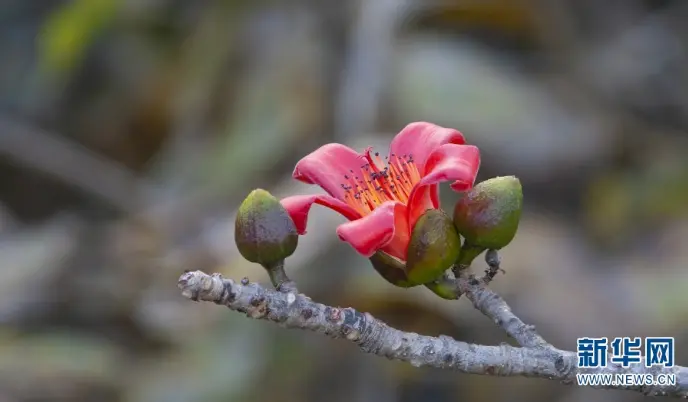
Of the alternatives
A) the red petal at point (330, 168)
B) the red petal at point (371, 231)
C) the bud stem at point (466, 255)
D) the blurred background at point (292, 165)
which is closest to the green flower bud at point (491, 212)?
the bud stem at point (466, 255)

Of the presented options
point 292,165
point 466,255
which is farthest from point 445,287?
point 292,165

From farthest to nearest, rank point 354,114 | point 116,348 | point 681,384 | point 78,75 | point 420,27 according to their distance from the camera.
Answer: point 78,75 < point 420,27 < point 116,348 < point 354,114 < point 681,384

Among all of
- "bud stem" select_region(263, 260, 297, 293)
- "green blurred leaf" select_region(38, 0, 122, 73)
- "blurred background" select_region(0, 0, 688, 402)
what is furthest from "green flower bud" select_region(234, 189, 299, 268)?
"green blurred leaf" select_region(38, 0, 122, 73)

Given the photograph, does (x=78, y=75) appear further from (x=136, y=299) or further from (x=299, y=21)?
(x=136, y=299)

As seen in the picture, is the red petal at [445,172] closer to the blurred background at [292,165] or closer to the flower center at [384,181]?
Answer: the flower center at [384,181]

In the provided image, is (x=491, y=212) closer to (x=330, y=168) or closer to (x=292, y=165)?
(x=330, y=168)

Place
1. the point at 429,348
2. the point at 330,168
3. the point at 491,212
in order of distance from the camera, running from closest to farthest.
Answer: the point at 429,348 → the point at 491,212 → the point at 330,168

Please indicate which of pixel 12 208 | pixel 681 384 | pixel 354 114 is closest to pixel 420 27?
pixel 354 114
